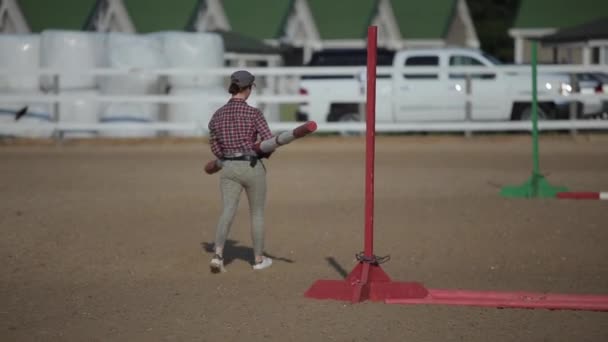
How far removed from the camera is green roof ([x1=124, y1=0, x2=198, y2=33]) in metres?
31.8

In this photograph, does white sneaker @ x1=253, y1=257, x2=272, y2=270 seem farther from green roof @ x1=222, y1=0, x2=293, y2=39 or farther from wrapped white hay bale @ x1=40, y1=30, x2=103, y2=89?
green roof @ x1=222, y1=0, x2=293, y2=39

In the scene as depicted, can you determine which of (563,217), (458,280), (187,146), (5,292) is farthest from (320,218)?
(187,146)

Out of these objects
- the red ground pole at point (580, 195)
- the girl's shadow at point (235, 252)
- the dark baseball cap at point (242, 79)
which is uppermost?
the dark baseball cap at point (242, 79)

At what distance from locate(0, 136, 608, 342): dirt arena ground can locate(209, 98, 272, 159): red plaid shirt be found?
98cm

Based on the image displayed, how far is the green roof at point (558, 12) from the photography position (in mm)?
33656

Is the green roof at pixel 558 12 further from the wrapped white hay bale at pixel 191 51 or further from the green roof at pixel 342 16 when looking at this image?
the wrapped white hay bale at pixel 191 51

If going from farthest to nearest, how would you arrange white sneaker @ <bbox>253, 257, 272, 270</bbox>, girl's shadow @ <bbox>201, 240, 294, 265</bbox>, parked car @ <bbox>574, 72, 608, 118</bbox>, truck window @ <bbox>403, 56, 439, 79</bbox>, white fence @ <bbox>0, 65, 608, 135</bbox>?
truck window @ <bbox>403, 56, 439, 79</bbox> < parked car @ <bbox>574, 72, 608, 118</bbox> < white fence @ <bbox>0, 65, 608, 135</bbox> < girl's shadow @ <bbox>201, 240, 294, 265</bbox> < white sneaker @ <bbox>253, 257, 272, 270</bbox>

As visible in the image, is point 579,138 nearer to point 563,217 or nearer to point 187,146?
point 187,146

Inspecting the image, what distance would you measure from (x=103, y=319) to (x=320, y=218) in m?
4.60

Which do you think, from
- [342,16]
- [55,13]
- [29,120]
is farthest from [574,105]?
[55,13]

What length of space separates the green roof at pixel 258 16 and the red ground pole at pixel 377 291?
26.9 meters

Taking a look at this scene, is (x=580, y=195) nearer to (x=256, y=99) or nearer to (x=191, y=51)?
(x=256, y=99)

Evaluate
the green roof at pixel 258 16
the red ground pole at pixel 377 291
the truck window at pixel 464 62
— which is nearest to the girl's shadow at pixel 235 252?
the red ground pole at pixel 377 291

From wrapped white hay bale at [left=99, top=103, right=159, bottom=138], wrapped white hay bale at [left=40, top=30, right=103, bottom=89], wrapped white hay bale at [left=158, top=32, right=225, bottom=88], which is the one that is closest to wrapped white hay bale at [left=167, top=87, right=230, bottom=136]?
wrapped white hay bale at [left=158, top=32, right=225, bottom=88]
